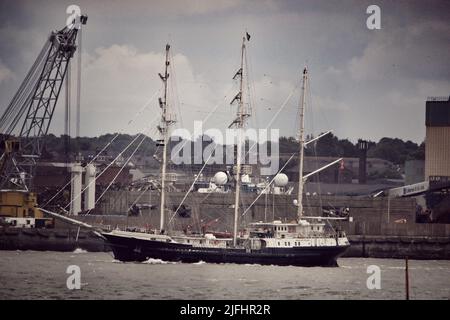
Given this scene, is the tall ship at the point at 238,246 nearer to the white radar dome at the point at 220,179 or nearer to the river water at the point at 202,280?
the river water at the point at 202,280

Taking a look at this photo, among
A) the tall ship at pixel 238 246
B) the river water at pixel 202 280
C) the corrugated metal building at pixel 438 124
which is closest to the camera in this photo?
the river water at pixel 202 280

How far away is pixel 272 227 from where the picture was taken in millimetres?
78875

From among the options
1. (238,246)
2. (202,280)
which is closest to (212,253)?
(238,246)

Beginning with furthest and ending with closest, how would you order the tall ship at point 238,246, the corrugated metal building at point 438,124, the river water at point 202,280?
the corrugated metal building at point 438,124, the tall ship at point 238,246, the river water at point 202,280

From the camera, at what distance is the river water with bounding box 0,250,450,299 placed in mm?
56656

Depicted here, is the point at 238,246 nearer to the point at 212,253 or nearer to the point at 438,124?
the point at 212,253

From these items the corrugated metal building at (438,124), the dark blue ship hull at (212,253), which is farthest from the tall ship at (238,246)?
the corrugated metal building at (438,124)

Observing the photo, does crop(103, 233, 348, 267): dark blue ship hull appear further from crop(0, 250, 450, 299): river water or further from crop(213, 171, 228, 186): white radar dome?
crop(213, 171, 228, 186): white radar dome

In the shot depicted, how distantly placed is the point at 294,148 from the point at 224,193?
53.5 m

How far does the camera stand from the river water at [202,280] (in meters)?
56.7

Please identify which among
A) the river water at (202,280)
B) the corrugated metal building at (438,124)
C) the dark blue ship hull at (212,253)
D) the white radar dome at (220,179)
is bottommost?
the river water at (202,280)

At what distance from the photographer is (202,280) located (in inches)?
2489

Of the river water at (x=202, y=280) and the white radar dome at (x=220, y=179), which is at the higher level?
the white radar dome at (x=220, y=179)
